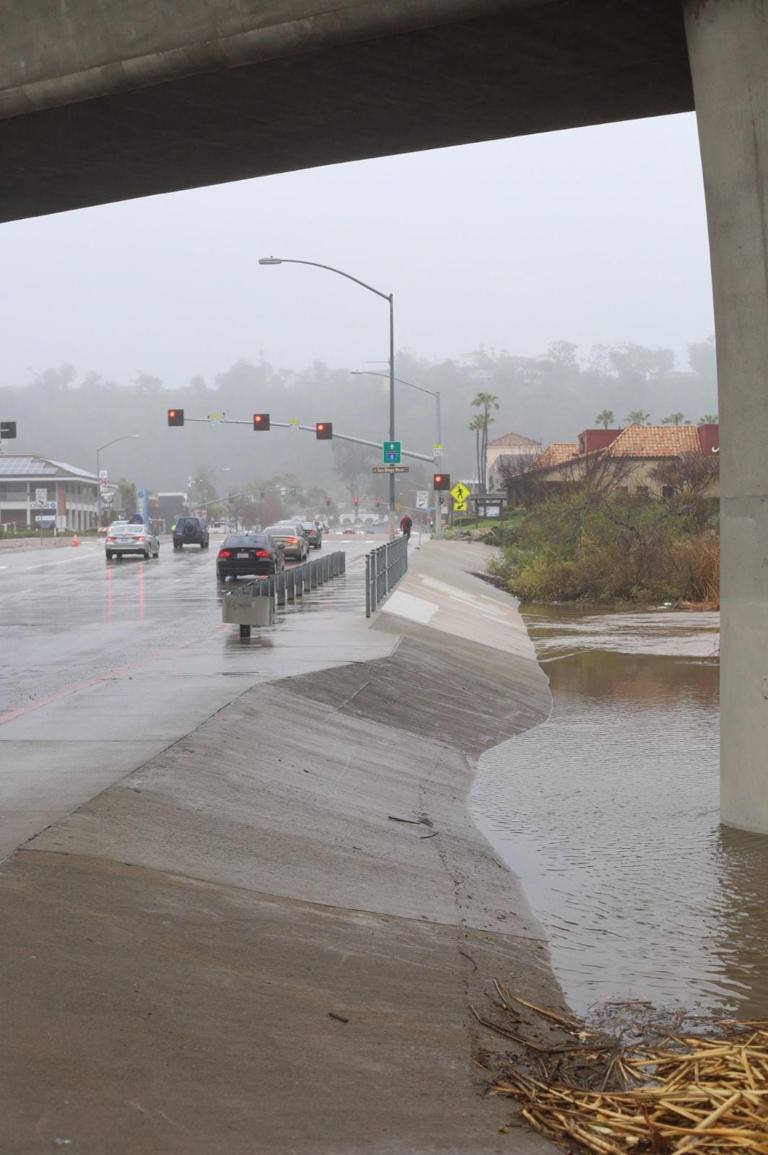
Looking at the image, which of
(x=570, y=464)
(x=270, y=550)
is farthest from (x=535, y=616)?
(x=570, y=464)

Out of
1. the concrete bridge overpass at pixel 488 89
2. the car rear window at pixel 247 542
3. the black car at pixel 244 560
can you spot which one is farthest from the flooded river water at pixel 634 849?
the car rear window at pixel 247 542

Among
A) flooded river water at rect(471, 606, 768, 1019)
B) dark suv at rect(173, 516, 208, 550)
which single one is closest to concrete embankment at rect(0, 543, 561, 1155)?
flooded river water at rect(471, 606, 768, 1019)

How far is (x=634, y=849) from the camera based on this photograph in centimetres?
1184

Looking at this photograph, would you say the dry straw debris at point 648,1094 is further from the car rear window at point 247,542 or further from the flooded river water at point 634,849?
the car rear window at point 247,542

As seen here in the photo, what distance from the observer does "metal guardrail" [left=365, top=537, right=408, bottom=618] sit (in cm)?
2706

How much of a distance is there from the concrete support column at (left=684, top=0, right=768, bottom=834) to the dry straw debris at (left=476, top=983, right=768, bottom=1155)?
5.04m

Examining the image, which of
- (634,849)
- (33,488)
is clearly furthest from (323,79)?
(33,488)

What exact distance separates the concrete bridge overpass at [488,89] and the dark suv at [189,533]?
57.2m

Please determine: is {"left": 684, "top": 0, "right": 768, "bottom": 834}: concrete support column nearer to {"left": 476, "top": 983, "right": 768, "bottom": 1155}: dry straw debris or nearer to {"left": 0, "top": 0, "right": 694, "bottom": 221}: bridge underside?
{"left": 0, "top": 0, "right": 694, "bottom": 221}: bridge underside

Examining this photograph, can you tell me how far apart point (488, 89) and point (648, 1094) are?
1000 centimetres

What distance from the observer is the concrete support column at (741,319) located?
10852mm

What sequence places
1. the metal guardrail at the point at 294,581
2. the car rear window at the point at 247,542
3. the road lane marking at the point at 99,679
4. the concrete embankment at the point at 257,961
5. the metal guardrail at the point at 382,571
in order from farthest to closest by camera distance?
the car rear window at the point at 247,542 → the metal guardrail at the point at 382,571 → the metal guardrail at the point at 294,581 → the road lane marking at the point at 99,679 → the concrete embankment at the point at 257,961

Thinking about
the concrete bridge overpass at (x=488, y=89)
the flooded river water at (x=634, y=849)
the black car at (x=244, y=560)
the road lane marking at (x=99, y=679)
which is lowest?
the flooded river water at (x=634, y=849)

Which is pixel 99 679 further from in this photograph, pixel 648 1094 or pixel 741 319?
pixel 648 1094
